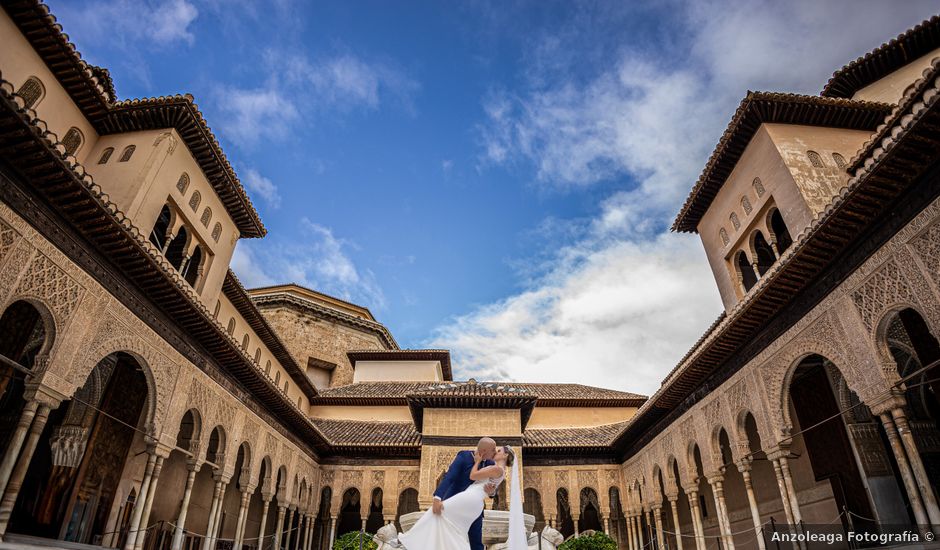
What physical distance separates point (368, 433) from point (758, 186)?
15.3 meters

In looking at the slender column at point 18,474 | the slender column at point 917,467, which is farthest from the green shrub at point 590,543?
the slender column at point 18,474

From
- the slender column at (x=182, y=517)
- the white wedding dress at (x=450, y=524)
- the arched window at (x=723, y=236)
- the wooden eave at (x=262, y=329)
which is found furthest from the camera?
the wooden eave at (x=262, y=329)

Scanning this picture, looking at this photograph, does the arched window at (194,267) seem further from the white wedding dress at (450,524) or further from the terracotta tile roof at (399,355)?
the terracotta tile roof at (399,355)

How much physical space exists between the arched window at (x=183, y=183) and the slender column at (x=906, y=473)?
43.8 ft

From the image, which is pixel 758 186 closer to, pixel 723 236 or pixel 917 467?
pixel 723 236

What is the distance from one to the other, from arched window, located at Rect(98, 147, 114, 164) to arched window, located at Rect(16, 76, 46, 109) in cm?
184

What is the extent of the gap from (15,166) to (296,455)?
1256 centimetres

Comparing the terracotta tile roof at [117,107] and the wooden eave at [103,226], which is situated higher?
the terracotta tile roof at [117,107]

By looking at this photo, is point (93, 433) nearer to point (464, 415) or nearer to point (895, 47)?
point (464, 415)

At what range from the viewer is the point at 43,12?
28.8ft

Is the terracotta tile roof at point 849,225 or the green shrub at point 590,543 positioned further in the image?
the green shrub at point 590,543

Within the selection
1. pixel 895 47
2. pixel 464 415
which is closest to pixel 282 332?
pixel 464 415

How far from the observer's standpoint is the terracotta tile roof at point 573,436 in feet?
61.2

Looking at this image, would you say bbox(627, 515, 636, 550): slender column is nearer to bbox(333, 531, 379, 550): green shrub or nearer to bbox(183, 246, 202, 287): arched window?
bbox(333, 531, 379, 550): green shrub
